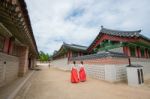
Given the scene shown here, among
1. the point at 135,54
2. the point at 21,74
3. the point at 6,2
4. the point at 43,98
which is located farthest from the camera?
the point at 135,54

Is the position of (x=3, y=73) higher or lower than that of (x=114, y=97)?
higher

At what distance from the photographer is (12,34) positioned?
21.9 feet

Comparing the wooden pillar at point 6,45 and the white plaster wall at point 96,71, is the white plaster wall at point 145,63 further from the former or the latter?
the wooden pillar at point 6,45

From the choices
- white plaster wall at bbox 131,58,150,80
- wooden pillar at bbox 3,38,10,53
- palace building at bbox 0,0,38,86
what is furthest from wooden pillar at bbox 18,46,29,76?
white plaster wall at bbox 131,58,150,80

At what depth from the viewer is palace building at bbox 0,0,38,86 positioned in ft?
10.9

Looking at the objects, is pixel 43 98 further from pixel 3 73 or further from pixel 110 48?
pixel 110 48

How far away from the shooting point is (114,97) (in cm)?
454

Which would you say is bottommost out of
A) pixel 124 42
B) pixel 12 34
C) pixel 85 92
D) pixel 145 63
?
pixel 85 92

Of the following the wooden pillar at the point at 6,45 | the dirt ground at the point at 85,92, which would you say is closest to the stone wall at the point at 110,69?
the dirt ground at the point at 85,92

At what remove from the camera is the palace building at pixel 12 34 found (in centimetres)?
331

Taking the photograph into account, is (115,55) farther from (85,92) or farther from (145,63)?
(145,63)

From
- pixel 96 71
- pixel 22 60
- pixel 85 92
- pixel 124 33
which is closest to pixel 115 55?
pixel 96 71

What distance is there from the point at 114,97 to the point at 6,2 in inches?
190

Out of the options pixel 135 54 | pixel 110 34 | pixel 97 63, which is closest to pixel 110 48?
pixel 110 34
